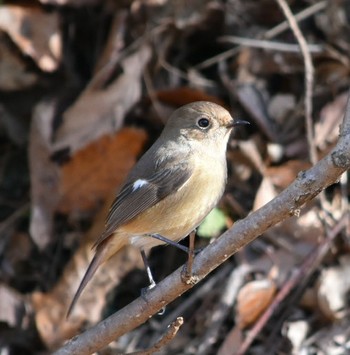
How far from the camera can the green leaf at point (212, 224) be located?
5.01 m

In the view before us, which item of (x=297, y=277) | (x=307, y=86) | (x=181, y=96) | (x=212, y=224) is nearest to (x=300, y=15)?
(x=307, y=86)

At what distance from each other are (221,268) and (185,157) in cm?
103

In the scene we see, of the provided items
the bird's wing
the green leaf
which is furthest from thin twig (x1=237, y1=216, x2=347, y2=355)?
the bird's wing

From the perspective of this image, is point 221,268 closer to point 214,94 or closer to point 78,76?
point 214,94

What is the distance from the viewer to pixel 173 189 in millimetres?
4266

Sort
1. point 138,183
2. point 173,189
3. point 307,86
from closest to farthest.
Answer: point 173,189 → point 138,183 → point 307,86

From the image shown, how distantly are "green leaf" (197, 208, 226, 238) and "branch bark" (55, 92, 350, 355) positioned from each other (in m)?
1.52

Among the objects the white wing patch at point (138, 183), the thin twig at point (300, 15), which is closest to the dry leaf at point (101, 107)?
the thin twig at point (300, 15)

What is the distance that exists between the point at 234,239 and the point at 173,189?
3.86 ft

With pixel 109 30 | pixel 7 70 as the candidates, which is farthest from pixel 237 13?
pixel 7 70

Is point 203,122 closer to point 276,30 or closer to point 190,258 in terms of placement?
point 276,30

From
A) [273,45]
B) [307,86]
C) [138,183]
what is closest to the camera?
[138,183]

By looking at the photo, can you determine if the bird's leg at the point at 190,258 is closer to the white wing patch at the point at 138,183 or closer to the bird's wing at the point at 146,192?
the bird's wing at the point at 146,192

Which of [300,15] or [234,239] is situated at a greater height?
[234,239]
